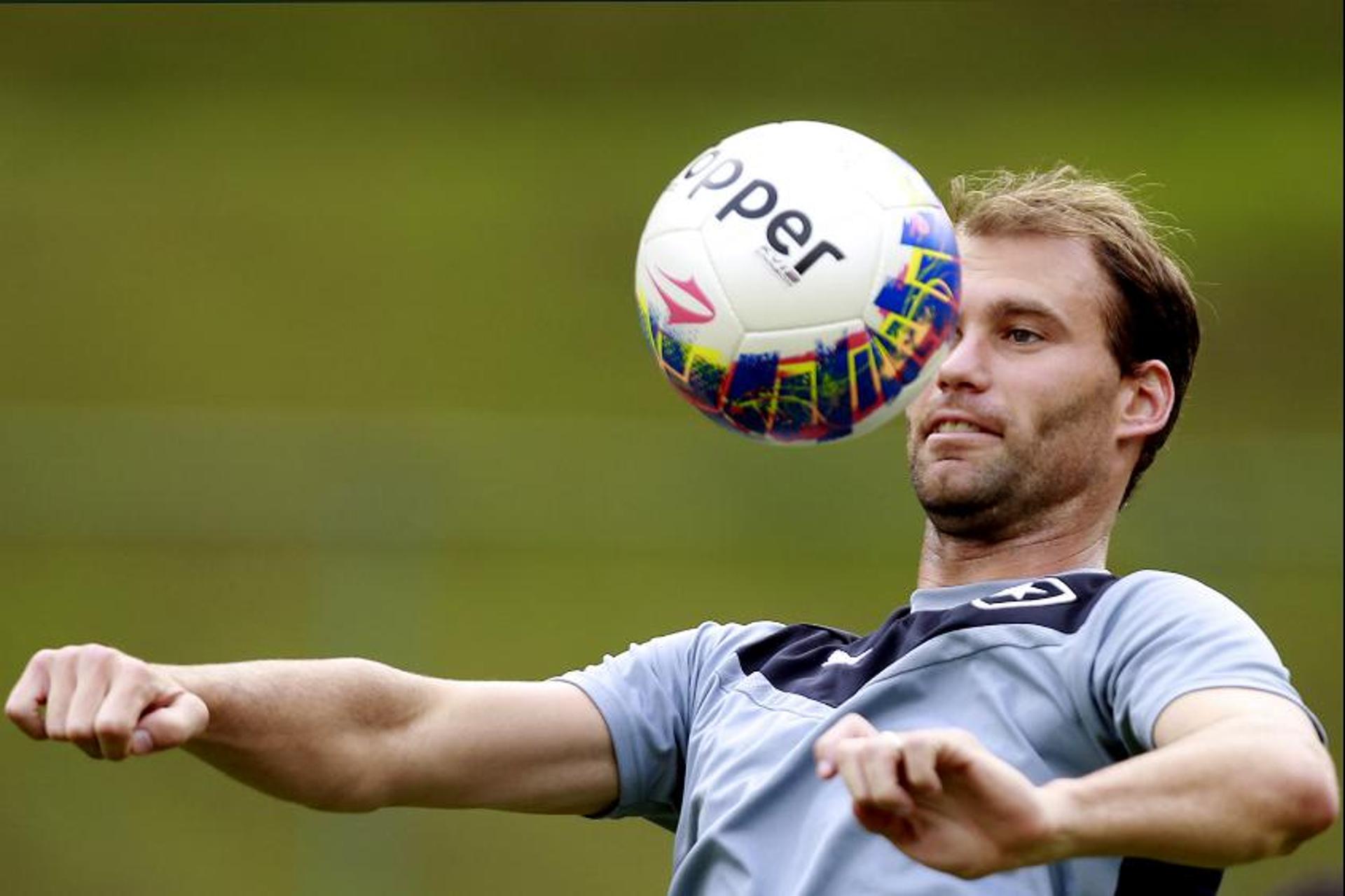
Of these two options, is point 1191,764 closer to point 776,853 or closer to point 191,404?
point 776,853

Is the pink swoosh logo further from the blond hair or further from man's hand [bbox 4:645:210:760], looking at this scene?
man's hand [bbox 4:645:210:760]

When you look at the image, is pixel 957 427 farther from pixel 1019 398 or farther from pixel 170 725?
pixel 170 725

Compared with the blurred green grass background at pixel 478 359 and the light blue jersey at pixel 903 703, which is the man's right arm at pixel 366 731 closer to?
the light blue jersey at pixel 903 703

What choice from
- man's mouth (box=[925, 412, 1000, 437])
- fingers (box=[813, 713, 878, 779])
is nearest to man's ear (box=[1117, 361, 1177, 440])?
man's mouth (box=[925, 412, 1000, 437])

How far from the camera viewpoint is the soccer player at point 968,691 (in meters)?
3.47

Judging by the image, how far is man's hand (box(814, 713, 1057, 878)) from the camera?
2934mm

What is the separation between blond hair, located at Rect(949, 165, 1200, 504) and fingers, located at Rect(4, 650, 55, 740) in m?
2.01

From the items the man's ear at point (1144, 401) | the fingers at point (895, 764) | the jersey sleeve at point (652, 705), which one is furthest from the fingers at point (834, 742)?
the man's ear at point (1144, 401)

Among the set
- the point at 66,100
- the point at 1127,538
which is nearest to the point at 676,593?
the point at 1127,538

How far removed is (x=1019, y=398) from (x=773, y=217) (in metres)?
0.69

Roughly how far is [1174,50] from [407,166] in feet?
23.1

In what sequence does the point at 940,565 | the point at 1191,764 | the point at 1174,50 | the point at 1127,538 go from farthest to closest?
1. the point at 1174,50
2. the point at 1127,538
3. the point at 940,565
4. the point at 1191,764

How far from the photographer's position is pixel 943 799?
302cm

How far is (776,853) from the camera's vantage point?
13.3 feet
